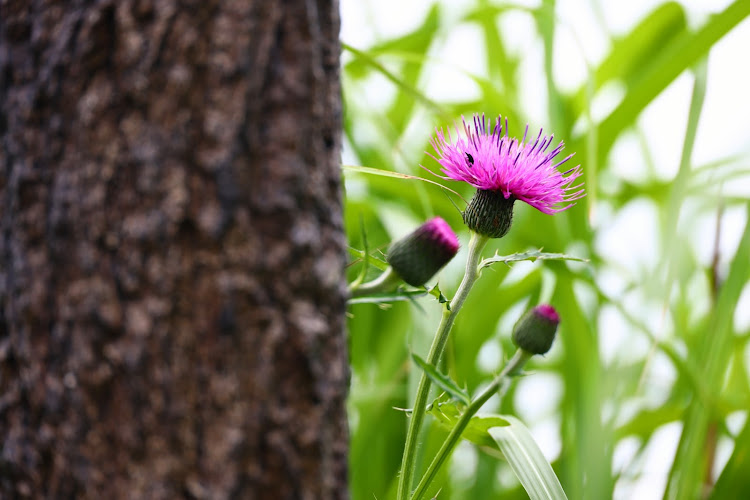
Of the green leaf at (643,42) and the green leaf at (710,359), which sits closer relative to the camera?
the green leaf at (710,359)

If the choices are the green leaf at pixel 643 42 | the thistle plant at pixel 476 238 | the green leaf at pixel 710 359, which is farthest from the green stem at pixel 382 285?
the green leaf at pixel 643 42

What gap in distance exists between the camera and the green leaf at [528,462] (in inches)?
20.6

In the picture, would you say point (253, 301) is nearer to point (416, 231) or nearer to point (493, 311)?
point (416, 231)

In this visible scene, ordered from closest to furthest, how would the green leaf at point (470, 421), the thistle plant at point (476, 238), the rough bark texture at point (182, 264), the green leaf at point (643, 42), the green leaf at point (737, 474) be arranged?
1. the rough bark texture at point (182, 264)
2. the thistle plant at point (476, 238)
3. the green leaf at point (470, 421)
4. the green leaf at point (737, 474)
5. the green leaf at point (643, 42)

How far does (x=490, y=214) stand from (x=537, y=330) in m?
0.12

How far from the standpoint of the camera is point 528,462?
0.55 meters

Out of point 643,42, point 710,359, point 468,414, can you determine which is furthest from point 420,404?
point 643,42

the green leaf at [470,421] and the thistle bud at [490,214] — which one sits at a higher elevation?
the thistle bud at [490,214]

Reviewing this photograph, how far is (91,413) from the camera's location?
13.0 inches

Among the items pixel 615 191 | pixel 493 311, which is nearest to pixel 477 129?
pixel 493 311

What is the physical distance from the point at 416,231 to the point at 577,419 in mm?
626

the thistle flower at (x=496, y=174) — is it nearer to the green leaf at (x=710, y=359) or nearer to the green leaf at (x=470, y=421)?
the green leaf at (x=470, y=421)

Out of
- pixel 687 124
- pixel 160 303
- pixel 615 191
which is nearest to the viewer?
pixel 160 303

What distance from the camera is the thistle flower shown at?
57 cm
